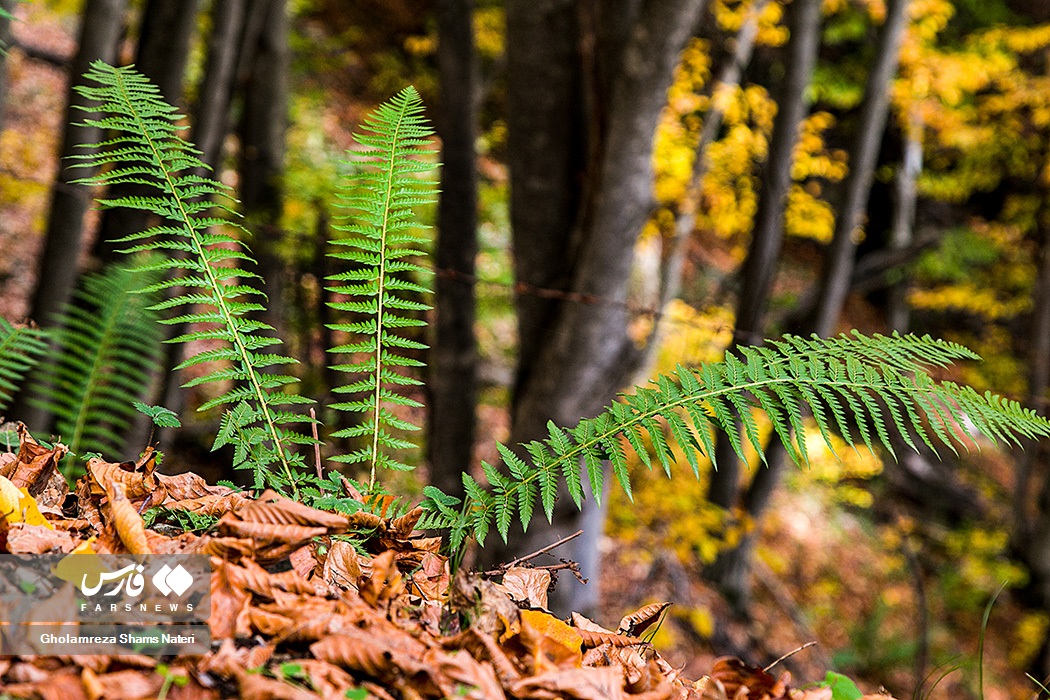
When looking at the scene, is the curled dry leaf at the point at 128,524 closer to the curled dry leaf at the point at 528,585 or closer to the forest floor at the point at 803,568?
the curled dry leaf at the point at 528,585

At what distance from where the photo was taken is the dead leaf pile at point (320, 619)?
35.6 inches

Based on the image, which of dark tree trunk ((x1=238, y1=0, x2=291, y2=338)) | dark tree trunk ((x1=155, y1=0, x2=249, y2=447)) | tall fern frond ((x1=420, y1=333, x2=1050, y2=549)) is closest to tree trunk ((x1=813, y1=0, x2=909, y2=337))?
dark tree trunk ((x1=238, y1=0, x2=291, y2=338))

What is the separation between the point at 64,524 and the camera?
114cm

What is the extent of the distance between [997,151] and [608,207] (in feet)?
30.3

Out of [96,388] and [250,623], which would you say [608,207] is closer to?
[96,388]

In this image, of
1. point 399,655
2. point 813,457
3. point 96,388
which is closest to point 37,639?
point 399,655

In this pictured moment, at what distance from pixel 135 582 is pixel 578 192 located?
9.02 feet

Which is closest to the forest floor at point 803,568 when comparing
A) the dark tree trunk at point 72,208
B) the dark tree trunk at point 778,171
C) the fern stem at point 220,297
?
the dark tree trunk at point 778,171

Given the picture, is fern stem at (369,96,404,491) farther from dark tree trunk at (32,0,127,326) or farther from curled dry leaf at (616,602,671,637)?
dark tree trunk at (32,0,127,326)

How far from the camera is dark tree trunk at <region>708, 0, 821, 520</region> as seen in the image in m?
5.55

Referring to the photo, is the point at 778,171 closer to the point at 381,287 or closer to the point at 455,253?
the point at 455,253

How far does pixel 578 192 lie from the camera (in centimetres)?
345

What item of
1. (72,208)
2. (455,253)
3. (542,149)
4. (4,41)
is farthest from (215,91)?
(4,41)

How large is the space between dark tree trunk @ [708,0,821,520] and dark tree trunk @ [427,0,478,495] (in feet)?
6.92
